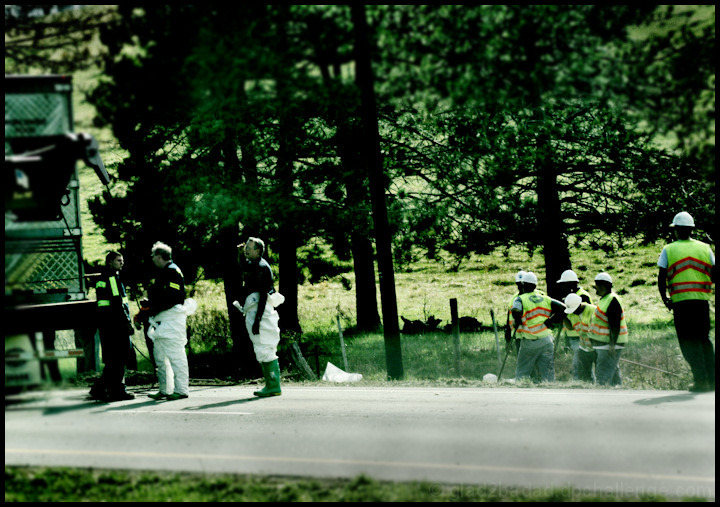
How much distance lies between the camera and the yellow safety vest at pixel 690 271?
8.24 m

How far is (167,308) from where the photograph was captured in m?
8.67

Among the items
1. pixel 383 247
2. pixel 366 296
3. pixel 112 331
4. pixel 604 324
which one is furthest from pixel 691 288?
pixel 366 296

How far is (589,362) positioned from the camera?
12031 mm

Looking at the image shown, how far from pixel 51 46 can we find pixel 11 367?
252 centimetres

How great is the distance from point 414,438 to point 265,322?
336 cm

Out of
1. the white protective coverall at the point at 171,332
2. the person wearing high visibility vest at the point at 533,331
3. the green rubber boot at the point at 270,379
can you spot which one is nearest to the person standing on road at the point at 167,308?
the white protective coverall at the point at 171,332

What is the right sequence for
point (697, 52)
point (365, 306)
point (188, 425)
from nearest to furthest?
point (697, 52) → point (188, 425) → point (365, 306)

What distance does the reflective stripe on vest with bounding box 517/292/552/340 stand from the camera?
1177 cm

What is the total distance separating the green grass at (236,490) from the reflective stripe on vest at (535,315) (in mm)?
6842

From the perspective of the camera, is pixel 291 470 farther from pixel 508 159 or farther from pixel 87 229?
pixel 87 229

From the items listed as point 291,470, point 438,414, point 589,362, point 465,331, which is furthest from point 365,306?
point 291,470

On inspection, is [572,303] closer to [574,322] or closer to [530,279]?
[574,322]

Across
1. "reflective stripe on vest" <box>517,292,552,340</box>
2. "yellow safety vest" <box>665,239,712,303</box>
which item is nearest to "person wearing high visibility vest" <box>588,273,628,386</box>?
"reflective stripe on vest" <box>517,292,552,340</box>

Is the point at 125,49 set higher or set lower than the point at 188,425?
higher
